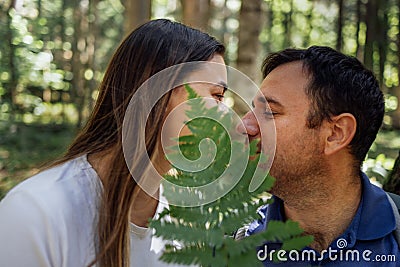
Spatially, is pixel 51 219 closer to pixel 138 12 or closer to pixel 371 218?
pixel 371 218

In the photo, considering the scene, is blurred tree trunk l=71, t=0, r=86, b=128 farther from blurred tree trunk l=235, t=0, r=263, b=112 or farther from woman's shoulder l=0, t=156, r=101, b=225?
woman's shoulder l=0, t=156, r=101, b=225

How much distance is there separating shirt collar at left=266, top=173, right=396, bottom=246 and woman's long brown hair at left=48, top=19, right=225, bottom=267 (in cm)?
86

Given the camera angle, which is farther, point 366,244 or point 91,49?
point 91,49

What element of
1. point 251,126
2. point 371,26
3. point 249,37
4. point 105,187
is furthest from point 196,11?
point 371,26

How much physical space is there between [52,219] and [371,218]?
48.1 inches

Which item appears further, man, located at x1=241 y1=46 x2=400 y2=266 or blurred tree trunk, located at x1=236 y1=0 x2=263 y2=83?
blurred tree trunk, located at x1=236 y1=0 x2=263 y2=83

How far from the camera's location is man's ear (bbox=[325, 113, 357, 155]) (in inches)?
92.7

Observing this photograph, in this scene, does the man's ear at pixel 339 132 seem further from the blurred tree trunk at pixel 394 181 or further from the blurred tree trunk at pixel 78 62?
the blurred tree trunk at pixel 78 62

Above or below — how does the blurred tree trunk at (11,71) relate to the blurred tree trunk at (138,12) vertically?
below

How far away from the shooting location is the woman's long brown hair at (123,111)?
163 cm

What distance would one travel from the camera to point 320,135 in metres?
2.37

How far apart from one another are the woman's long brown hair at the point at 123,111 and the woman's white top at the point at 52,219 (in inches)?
1.6

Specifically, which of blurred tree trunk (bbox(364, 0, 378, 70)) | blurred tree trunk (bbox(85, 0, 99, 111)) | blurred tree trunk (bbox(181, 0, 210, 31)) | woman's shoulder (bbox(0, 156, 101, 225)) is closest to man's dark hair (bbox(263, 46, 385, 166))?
Answer: woman's shoulder (bbox(0, 156, 101, 225))

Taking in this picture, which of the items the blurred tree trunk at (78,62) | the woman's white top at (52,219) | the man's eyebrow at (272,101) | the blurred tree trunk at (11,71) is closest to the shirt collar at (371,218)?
the man's eyebrow at (272,101)
